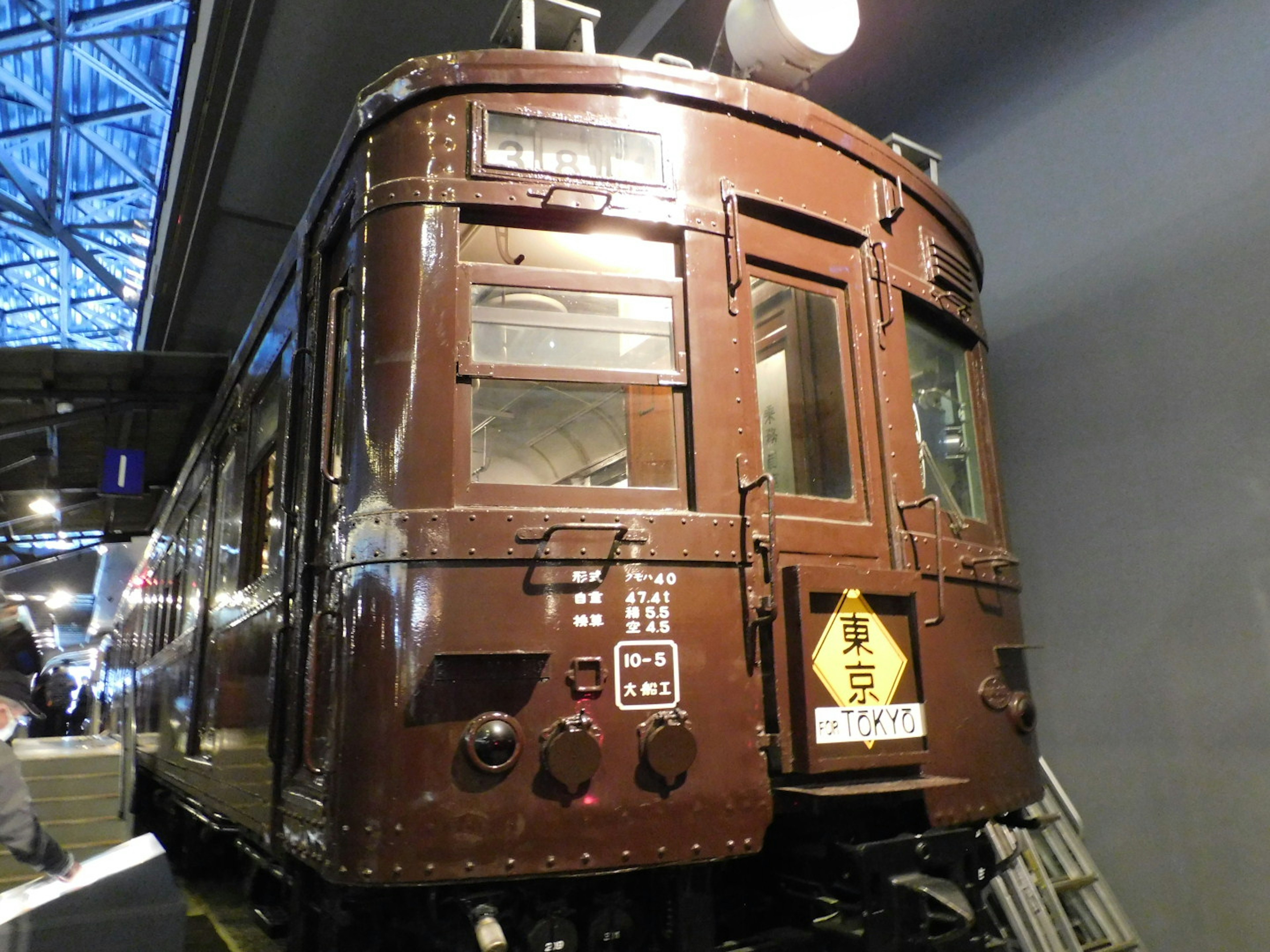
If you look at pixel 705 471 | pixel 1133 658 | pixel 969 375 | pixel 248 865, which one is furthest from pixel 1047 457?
pixel 248 865

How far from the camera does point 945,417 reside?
370 centimetres

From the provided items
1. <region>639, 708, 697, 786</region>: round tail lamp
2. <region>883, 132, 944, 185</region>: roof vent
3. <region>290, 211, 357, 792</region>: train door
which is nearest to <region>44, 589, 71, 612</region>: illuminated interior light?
<region>290, 211, 357, 792</region>: train door

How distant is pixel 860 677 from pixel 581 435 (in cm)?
107

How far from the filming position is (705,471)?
2664mm

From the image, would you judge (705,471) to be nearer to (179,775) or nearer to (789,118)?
(789,118)

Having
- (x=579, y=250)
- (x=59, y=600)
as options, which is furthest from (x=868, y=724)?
(x=59, y=600)

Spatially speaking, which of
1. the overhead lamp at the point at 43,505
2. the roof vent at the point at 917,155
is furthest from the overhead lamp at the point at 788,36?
the overhead lamp at the point at 43,505

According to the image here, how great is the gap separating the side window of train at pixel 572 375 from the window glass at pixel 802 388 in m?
0.44

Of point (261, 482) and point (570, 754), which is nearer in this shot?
point (570, 754)

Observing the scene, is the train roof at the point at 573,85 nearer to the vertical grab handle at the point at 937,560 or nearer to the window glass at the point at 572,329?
the window glass at the point at 572,329

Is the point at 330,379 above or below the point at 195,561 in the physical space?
above

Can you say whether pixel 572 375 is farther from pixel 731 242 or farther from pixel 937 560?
pixel 937 560

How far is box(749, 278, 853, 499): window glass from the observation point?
10.0 feet

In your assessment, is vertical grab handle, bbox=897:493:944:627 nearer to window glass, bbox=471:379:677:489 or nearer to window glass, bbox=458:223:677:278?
window glass, bbox=471:379:677:489
